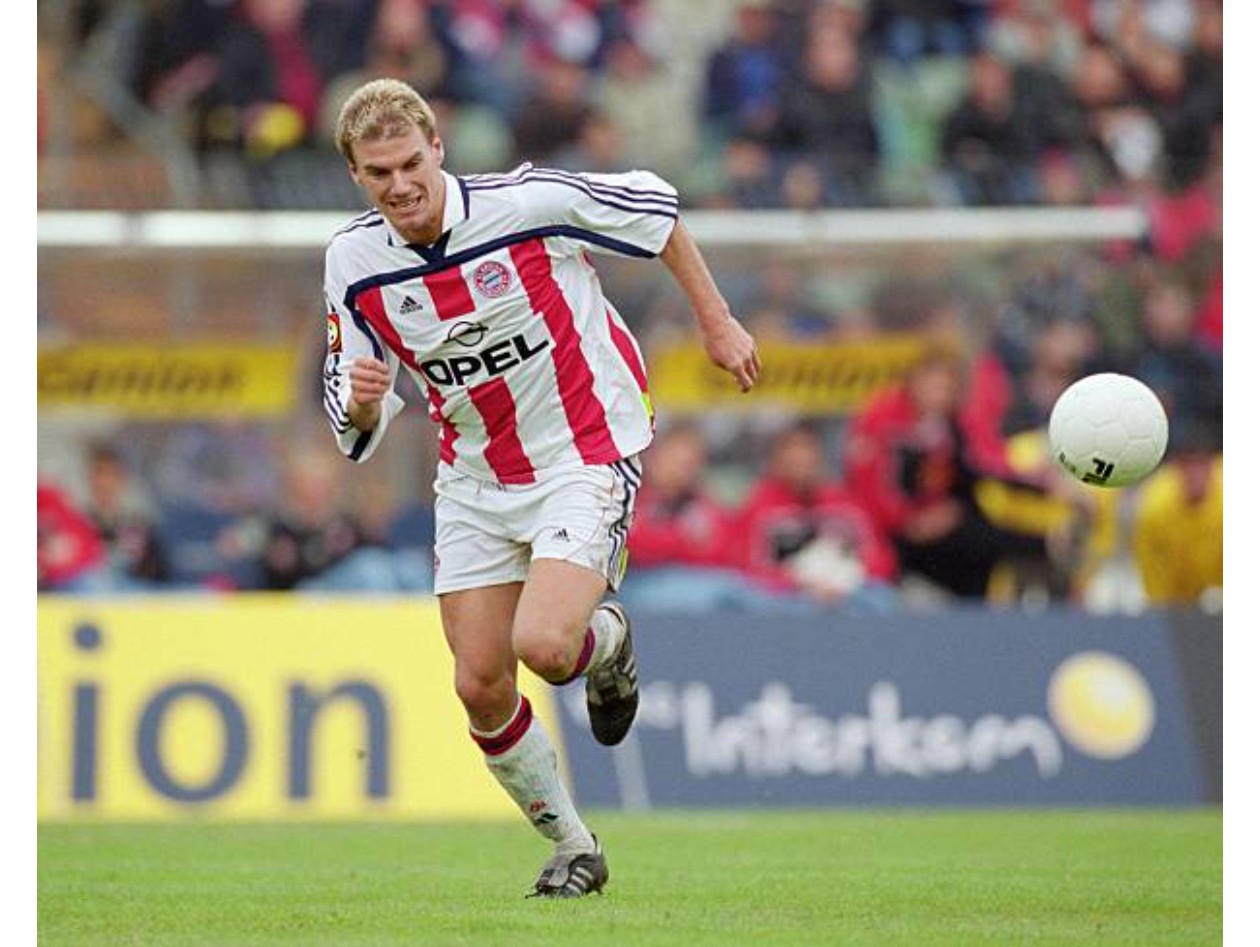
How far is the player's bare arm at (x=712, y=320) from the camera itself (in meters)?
7.55

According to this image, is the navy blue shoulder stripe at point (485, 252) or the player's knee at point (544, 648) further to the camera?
the navy blue shoulder stripe at point (485, 252)

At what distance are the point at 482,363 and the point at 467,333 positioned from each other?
0.11 meters

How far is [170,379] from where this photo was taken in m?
16.4

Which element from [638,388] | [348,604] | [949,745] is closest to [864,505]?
[949,745]

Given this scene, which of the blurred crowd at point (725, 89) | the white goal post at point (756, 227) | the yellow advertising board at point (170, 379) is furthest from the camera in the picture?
the blurred crowd at point (725, 89)

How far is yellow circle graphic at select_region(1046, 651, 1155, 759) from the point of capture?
1363 centimetres

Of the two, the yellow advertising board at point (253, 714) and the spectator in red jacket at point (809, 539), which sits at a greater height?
the spectator in red jacket at point (809, 539)

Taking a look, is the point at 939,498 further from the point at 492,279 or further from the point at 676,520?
the point at 492,279

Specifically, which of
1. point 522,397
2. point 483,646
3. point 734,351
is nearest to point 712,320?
point 734,351

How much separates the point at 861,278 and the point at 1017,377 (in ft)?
4.32

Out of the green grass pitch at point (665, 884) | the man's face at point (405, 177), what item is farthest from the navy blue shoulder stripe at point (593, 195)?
the green grass pitch at point (665, 884)

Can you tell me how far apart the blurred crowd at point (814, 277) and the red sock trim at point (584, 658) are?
22.2ft

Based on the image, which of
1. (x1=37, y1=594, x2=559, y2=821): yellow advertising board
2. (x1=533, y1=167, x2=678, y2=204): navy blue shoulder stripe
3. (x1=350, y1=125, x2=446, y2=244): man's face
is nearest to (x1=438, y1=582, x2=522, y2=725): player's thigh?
(x1=350, y1=125, x2=446, y2=244): man's face

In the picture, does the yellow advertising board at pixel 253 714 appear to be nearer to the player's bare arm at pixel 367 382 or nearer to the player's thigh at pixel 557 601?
the player's thigh at pixel 557 601
